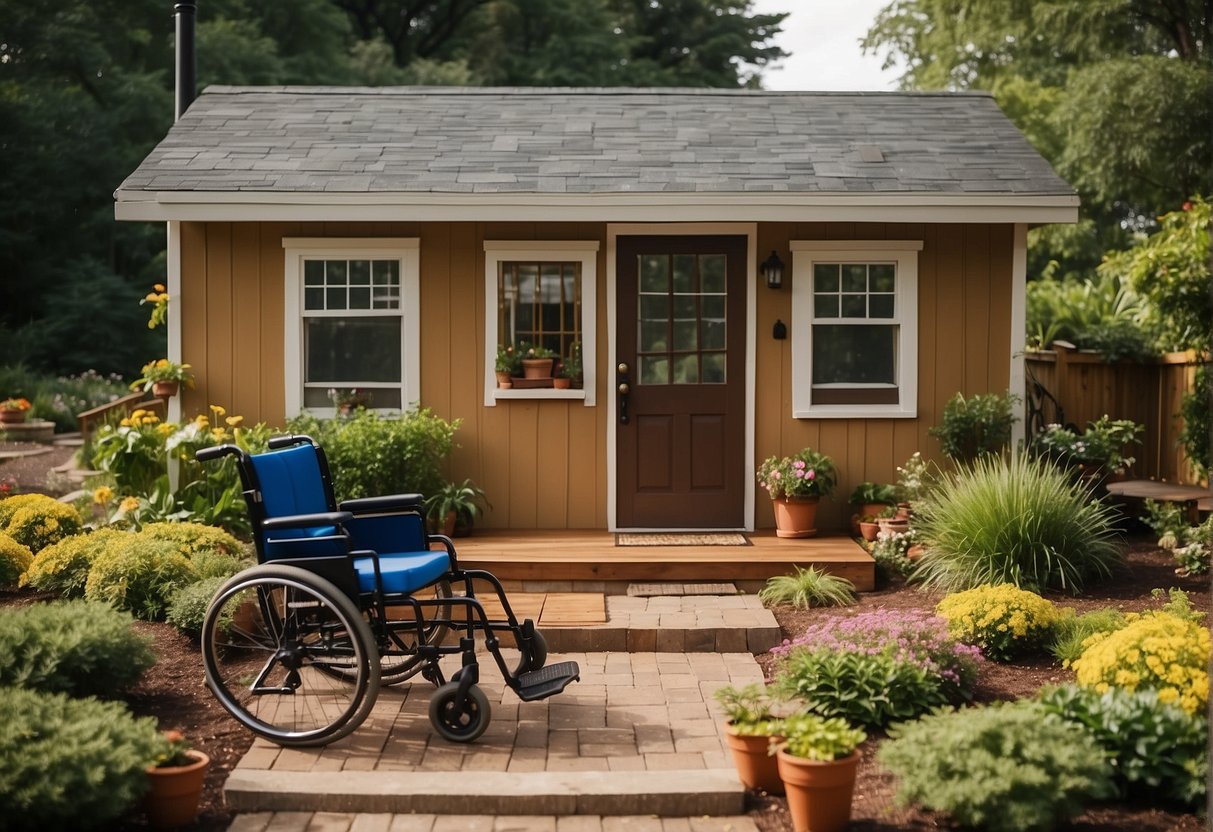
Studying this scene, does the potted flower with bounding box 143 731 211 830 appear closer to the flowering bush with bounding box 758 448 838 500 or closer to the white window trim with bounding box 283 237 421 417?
the white window trim with bounding box 283 237 421 417

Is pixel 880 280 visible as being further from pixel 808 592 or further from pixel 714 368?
pixel 808 592

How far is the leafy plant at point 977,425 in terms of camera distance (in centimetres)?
809

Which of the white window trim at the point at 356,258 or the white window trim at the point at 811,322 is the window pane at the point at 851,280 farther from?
the white window trim at the point at 356,258

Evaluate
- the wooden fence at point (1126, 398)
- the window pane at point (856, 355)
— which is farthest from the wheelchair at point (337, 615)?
the wooden fence at point (1126, 398)

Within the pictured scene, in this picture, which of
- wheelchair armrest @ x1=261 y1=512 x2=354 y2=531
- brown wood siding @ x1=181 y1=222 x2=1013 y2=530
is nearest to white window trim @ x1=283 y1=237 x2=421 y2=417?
brown wood siding @ x1=181 y1=222 x2=1013 y2=530

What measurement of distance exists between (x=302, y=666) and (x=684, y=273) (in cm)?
442

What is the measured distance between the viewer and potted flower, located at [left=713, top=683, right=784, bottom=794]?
4.07m

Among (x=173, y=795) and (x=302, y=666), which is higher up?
(x=302, y=666)

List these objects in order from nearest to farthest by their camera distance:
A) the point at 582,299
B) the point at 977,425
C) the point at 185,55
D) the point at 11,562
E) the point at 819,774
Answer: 1. the point at 819,774
2. the point at 11,562
3. the point at 977,425
4. the point at 582,299
5. the point at 185,55

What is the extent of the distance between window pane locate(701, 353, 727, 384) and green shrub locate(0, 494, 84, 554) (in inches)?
160

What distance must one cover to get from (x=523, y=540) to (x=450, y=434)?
0.84 meters

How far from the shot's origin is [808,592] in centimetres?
685

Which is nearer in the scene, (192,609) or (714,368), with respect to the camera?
(192,609)

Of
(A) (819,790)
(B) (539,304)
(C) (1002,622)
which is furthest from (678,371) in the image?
(A) (819,790)
